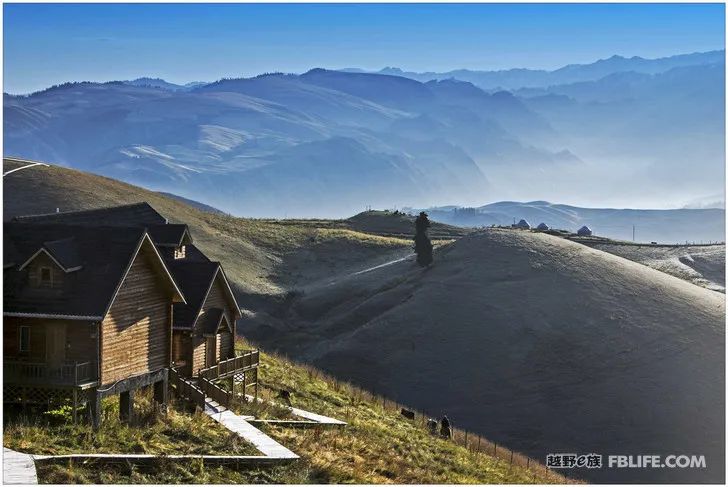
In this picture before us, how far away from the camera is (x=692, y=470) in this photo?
5719 centimetres

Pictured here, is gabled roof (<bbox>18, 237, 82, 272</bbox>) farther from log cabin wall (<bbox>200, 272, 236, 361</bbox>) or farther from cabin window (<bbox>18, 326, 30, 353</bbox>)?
log cabin wall (<bbox>200, 272, 236, 361</bbox>)

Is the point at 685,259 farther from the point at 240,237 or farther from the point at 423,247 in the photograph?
the point at 240,237

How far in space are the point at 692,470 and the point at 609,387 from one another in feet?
37.3

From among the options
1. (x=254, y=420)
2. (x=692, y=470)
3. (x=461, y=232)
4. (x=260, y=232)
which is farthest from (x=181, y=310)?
(x=461, y=232)

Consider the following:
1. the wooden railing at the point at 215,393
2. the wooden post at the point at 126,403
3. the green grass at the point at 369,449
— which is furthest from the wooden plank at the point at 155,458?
the wooden railing at the point at 215,393

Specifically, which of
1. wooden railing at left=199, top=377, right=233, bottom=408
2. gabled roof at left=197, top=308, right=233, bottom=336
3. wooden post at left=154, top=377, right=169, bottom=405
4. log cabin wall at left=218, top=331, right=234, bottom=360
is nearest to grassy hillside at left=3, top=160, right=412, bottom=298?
log cabin wall at left=218, top=331, right=234, bottom=360

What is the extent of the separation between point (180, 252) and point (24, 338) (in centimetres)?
Result: 1761

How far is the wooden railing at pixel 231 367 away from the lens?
45750 mm

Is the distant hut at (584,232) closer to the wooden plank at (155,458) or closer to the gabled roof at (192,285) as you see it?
the gabled roof at (192,285)

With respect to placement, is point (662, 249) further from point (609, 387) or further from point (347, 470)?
point (347, 470)

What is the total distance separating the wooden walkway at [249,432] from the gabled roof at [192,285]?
424cm

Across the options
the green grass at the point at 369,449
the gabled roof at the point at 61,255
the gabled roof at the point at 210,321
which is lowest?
the green grass at the point at 369,449

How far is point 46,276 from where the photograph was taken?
121ft

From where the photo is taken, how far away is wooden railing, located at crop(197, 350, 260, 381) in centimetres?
4575
